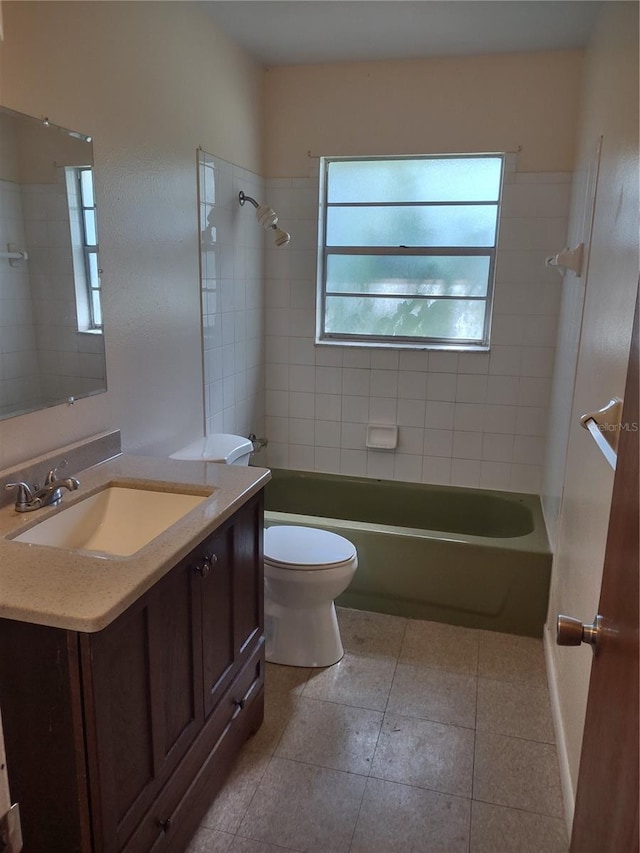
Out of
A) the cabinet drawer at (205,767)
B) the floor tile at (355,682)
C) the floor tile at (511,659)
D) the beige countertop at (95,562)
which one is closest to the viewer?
the beige countertop at (95,562)

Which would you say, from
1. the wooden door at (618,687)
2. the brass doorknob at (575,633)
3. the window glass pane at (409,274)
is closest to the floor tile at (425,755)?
the wooden door at (618,687)

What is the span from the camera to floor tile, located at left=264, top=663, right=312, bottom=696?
224cm

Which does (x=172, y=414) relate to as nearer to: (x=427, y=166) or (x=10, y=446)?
(x=10, y=446)

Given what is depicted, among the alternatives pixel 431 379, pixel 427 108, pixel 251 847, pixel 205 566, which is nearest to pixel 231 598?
pixel 205 566

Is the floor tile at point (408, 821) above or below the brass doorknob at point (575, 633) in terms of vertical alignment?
below

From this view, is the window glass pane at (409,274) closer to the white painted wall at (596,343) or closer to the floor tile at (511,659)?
the white painted wall at (596,343)

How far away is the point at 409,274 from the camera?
10.9ft

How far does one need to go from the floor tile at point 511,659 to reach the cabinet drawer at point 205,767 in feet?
3.07

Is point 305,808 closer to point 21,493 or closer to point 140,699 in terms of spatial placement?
point 140,699

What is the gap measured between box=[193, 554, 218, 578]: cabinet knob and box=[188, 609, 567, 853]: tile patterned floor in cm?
73

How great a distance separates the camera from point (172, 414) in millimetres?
2479

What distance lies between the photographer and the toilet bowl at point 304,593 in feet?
7.41

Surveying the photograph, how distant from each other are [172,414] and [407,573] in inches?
48.0

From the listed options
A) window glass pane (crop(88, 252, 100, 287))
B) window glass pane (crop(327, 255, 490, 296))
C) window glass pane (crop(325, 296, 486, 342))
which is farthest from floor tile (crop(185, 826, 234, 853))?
window glass pane (crop(327, 255, 490, 296))
